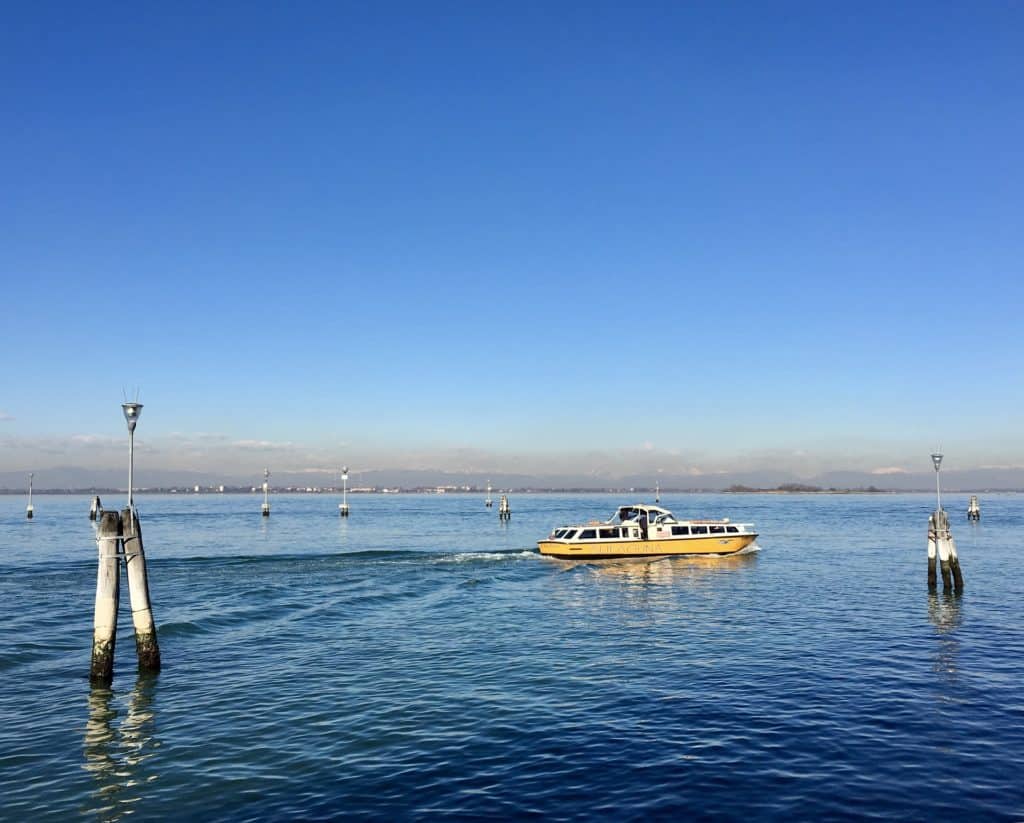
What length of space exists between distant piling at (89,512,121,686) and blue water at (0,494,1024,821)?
76 cm

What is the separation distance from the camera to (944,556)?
3831 cm

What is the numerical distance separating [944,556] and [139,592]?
3614cm

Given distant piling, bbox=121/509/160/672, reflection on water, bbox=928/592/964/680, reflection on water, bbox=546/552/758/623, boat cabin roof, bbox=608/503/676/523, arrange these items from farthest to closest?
1. boat cabin roof, bbox=608/503/676/523
2. reflection on water, bbox=546/552/758/623
3. reflection on water, bbox=928/592/964/680
4. distant piling, bbox=121/509/160/672

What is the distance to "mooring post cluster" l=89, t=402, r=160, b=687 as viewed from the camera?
70.9 ft

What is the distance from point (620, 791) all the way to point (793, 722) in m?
6.01

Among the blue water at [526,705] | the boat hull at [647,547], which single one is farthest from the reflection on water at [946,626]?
the boat hull at [647,547]

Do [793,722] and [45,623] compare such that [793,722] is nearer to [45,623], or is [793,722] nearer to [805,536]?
[45,623]

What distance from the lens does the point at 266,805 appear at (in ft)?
44.7

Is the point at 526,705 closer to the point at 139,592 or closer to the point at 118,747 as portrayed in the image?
the point at 118,747

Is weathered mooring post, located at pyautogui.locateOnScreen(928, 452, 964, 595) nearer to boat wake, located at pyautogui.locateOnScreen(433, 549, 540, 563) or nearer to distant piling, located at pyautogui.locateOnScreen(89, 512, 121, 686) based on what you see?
boat wake, located at pyautogui.locateOnScreen(433, 549, 540, 563)

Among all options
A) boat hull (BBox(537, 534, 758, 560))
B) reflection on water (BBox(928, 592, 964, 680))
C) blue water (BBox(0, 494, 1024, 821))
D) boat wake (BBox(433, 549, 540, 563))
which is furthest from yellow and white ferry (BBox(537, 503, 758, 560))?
reflection on water (BBox(928, 592, 964, 680))

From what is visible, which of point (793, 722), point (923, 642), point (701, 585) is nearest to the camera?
point (793, 722)

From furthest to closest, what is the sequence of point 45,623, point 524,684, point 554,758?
point 45,623 < point 524,684 < point 554,758

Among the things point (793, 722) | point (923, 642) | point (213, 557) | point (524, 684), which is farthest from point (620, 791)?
point (213, 557)
